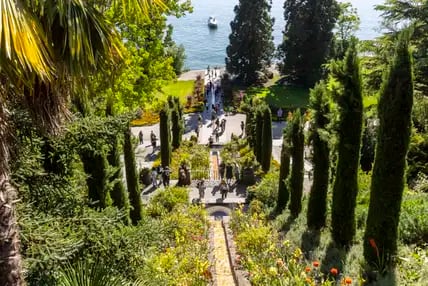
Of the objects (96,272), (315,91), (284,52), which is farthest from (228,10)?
(96,272)

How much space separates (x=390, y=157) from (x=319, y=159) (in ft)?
12.3

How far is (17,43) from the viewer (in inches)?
98.2

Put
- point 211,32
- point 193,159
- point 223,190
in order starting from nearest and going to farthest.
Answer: point 223,190 < point 193,159 < point 211,32

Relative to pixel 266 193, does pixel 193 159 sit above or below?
below

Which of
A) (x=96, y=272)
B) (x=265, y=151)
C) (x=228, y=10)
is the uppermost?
(x=228, y=10)

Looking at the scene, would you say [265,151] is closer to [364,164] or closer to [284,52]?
[364,164]

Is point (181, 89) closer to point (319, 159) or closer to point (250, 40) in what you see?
point (250, 40)

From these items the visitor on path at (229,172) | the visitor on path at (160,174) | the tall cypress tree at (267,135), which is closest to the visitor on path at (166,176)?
the visitor on path at (160,174)

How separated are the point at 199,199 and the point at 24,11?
16059 millimetres

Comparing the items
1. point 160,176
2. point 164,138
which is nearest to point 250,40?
point 164,138

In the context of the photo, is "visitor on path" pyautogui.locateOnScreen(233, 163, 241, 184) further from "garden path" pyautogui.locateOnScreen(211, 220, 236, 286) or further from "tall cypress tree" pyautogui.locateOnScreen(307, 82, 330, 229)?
"tall cypress tree" pyautogui.locateOnScreen(307, 82, 330, 229)

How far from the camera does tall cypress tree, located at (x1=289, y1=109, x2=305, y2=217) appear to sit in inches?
553

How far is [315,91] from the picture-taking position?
1192 centimetres

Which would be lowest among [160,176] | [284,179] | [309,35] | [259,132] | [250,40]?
[160,176]
